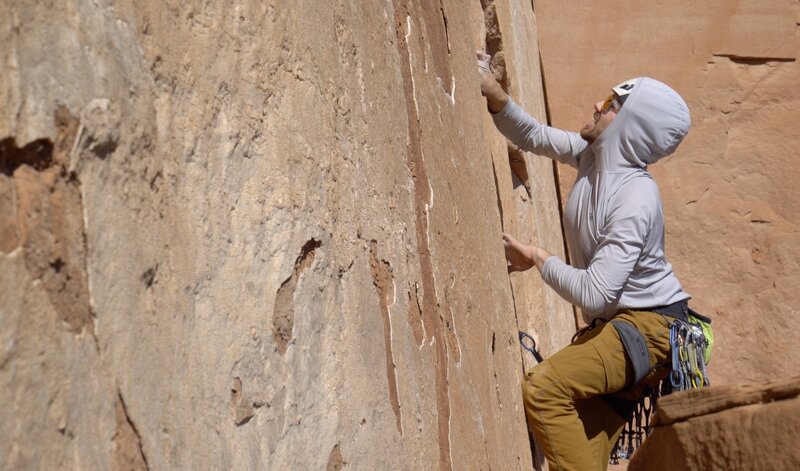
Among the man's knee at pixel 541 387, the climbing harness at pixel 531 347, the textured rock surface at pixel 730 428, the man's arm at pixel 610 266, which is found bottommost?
the textured rock surface at pixel 730 428

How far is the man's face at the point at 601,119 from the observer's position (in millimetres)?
2865

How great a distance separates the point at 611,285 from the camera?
2621 mm

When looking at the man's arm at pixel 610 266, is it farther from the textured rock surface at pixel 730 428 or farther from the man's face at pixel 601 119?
the textured rock surface at pixel 730 428

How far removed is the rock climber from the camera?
2.64 metres

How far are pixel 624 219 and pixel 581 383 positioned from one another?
43cm

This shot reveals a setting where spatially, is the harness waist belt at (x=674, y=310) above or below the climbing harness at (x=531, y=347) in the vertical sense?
above

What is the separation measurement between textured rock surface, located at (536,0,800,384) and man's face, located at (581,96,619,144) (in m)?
2.70

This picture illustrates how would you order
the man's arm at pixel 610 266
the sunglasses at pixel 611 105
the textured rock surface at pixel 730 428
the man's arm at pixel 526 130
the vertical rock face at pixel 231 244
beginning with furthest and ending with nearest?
the man's arm at pixel 526 130, the sunglasses at pixel 611 105, the man's arm at pixel 610 266, the textured rock surface at pixel 730 428, the vertical rock face at pixel 231 244

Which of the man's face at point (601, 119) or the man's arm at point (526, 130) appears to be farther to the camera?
the man's arm at point (526, 130)

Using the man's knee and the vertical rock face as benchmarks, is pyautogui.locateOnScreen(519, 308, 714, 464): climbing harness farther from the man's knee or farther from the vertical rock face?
the vertical rock face

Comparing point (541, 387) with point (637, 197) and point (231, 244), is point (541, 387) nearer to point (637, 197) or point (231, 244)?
point (637, 197)

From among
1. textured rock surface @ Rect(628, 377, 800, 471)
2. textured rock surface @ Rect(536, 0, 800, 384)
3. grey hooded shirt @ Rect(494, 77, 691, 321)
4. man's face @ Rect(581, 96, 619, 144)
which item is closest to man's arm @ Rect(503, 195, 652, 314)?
grey hooded shirt @ Rect(494, 77, 691, 321)

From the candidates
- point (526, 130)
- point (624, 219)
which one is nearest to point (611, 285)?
point (624, 219)

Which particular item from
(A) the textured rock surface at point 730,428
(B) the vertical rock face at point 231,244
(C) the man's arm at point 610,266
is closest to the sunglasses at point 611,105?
(C) the man's arm at point 610,266
